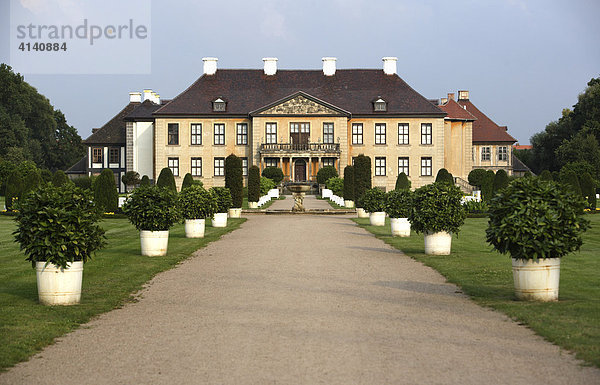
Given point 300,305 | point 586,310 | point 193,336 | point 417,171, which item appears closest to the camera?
point 193,336

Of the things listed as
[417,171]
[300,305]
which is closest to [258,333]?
[300,305]

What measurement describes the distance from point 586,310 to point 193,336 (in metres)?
4.94

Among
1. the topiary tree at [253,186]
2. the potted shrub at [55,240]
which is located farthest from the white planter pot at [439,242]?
the topiary tree at [253,186]

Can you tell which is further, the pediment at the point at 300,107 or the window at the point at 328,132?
the window at the point at 328,132

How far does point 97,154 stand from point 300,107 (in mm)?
22765

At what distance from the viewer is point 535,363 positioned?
6793 mm

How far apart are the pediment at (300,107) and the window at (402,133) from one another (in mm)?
5704

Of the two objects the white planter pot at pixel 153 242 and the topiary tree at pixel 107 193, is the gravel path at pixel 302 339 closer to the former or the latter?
the white planter pot at pixel 153 242

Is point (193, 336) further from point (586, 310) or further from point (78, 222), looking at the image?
point (586, 310)

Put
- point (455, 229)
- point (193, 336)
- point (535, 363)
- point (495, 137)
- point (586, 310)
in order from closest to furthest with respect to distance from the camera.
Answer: point (535, 363), point (193, 336), point (586, 310), point (455, 229), point (495, 137)

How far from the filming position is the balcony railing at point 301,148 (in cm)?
6932

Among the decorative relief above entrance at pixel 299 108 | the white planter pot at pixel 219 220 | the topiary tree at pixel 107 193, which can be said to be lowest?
the white planter pot at pixel 219 220

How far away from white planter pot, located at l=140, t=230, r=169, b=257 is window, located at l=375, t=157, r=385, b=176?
2210 inches

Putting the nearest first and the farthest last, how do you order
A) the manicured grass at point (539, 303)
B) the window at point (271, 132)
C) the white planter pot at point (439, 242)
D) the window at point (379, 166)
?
the manicured grass at point (539, 303), the white planter pot at point (439, 242), the window at point (271, 132), the window at point (379, 166)
